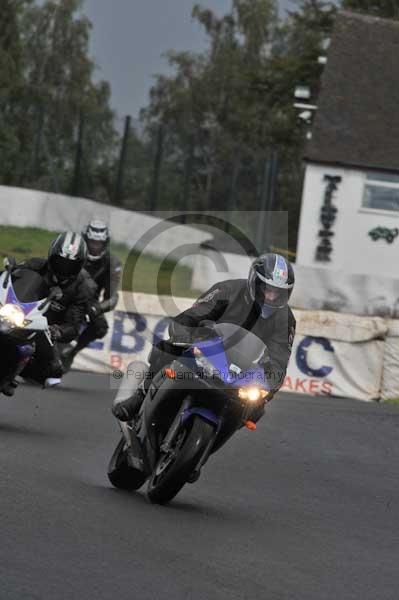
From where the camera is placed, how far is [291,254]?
129ft

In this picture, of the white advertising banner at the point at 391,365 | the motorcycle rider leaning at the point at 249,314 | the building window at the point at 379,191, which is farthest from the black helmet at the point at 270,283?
the building window at the point at 379,191

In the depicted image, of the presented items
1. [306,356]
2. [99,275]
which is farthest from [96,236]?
[306,356]

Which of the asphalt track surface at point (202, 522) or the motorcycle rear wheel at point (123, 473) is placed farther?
the motorcycle rear wheel at point (123, 473)

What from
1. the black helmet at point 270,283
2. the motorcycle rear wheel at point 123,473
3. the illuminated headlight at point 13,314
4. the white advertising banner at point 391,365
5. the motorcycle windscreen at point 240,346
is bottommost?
the white advertising banner at point 391,365

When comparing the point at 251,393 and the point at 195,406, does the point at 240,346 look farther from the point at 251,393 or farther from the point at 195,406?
the point at 195,406

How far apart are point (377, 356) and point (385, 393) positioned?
1.78ft

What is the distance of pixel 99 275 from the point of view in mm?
15336

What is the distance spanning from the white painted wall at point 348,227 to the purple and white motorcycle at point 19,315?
28604mm

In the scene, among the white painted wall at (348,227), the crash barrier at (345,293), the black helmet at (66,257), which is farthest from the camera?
the white painted wall at (348,227)

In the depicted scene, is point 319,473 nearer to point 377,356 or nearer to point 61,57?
point 377,356

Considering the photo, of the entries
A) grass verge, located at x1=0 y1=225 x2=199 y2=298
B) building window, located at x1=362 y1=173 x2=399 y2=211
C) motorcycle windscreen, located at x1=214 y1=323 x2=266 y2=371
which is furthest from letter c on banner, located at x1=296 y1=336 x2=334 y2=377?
building window, located at x1=362 y1=173 x2=399 y2=211

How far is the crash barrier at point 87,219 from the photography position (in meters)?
32.1

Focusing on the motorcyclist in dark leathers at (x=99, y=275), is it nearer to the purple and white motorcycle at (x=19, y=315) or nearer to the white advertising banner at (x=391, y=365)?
the white advertising banner at (x=391, y=365)

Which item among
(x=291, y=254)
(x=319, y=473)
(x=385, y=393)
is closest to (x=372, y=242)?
(x=291, y=254)
